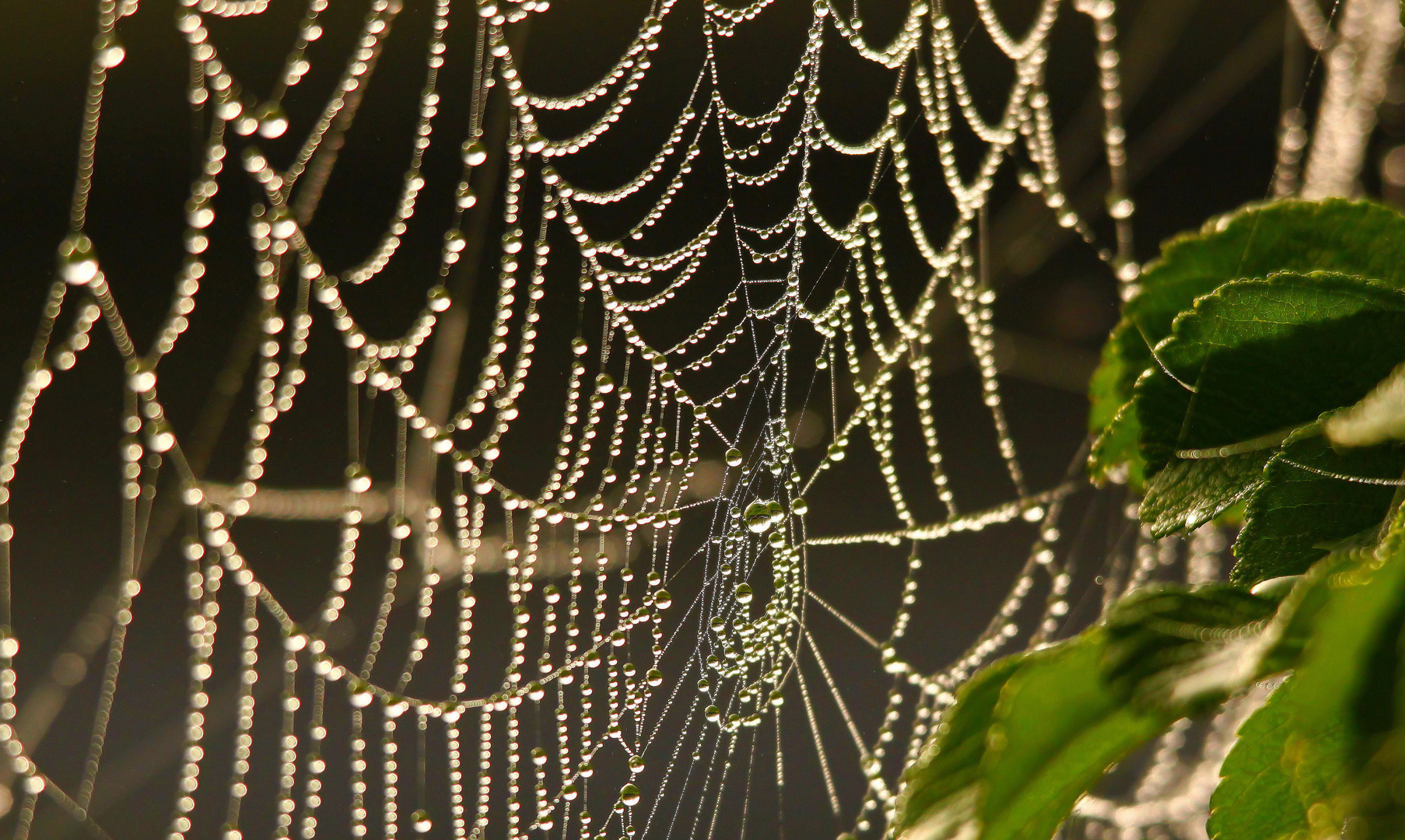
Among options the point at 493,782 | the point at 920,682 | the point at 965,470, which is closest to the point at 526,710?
the point at 493,782

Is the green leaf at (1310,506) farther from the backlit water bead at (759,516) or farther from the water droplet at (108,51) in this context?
the water droplet at (108,51)

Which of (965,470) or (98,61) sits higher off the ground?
(98,61)

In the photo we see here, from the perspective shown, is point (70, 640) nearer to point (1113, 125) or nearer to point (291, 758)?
point (291, 758)

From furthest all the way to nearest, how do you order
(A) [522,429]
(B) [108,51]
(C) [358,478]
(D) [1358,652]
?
1. (A) [522,429]
2. (C) [358,478]
3. (B) [108,51]
4. (D) [1358,652]

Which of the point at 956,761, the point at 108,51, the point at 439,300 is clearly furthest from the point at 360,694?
the point at 956,761

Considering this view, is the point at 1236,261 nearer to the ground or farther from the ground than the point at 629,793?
farther from the ground

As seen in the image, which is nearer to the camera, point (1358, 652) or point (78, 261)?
point (1358, 652)

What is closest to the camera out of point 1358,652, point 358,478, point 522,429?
point 1358,652

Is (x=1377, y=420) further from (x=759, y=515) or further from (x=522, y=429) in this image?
(x=522, y=429)
